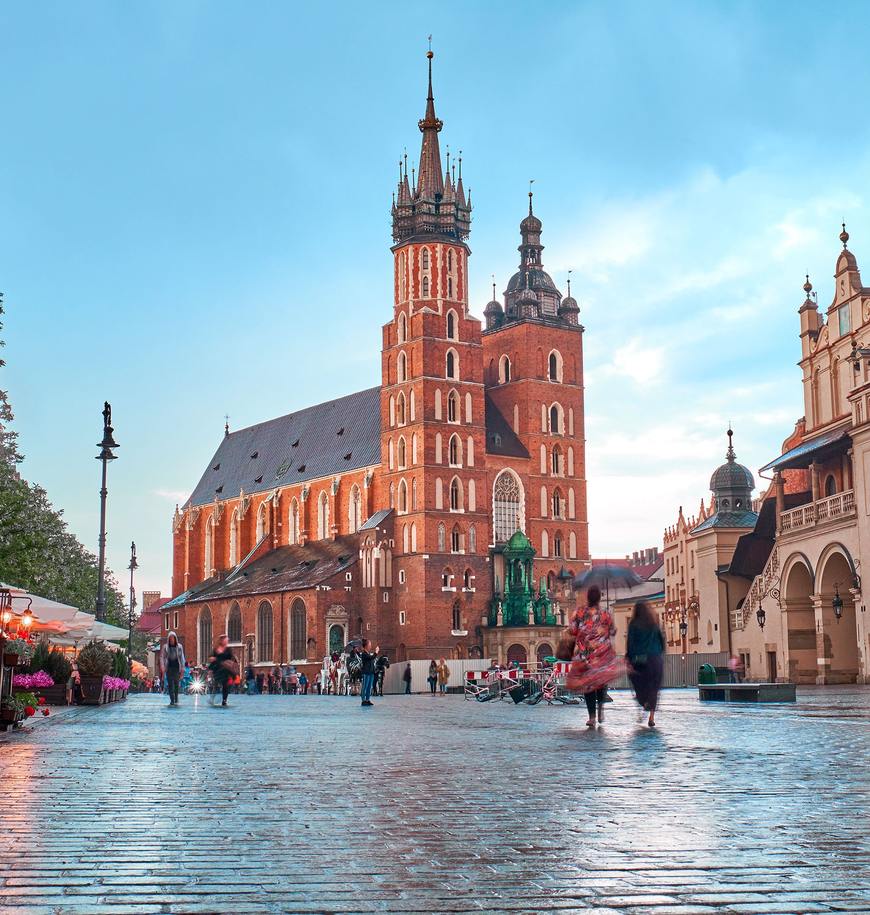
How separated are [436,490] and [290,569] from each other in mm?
→ 13629

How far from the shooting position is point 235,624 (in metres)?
88.5

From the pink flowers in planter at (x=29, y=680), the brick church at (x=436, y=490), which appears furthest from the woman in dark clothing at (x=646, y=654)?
the brick church at (x=436, y=490)

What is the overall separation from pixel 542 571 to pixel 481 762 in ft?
233

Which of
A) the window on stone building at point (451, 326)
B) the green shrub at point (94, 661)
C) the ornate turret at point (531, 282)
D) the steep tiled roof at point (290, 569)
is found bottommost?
the green shrub at point (94, 661)

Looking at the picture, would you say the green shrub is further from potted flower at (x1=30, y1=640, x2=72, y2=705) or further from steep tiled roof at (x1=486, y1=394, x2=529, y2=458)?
steep tiled roof at (x1=486, y1=394, x2=529, y2=458)

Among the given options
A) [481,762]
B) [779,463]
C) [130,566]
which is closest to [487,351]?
[130,566]

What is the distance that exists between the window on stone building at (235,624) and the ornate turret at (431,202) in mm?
27633

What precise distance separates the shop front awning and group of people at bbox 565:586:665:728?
24948 millimetres

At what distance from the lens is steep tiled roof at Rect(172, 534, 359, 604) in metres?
81.0

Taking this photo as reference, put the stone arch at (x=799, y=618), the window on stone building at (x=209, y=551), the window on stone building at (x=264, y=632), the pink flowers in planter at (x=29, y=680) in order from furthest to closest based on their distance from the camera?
the window on stone building at (x=209, y=551) → the window on stone building at (x=264, y=632) → the stone arch at (x=799, y=618) → the pink flowers in planter at (x=29, y=680)

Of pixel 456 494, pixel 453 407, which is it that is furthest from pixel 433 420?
pixel 456 494

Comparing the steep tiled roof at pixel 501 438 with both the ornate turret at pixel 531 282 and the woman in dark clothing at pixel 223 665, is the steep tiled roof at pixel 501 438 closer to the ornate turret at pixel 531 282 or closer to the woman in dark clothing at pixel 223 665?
the ornate turret at pixel 531 282

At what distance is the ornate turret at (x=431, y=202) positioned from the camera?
8300 centimetres

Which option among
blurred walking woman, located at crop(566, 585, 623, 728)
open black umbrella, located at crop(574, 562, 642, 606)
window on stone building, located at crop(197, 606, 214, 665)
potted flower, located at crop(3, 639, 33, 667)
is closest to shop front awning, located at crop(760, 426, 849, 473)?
open black umbrella, located at crop(574, 562, 642, 606)
